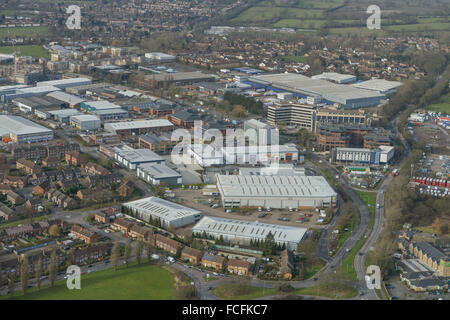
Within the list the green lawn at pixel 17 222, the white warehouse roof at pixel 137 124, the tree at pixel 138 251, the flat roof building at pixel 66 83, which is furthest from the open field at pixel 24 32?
the tree at pixel 138 251

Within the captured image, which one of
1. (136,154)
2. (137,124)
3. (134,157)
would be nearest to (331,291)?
(134,157)

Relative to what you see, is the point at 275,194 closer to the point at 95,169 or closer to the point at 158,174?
the point at 158,174

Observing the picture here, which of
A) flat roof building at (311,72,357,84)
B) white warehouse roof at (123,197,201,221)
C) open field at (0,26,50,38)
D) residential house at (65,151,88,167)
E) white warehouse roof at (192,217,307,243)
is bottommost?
white warehouse roof at (192,217,307,243)

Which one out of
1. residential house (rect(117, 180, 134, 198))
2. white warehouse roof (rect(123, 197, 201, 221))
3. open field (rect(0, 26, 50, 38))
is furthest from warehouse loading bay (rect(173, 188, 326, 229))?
open field (rect(0, 26, 50, 38))

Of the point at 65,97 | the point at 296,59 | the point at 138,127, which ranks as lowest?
the point at 138,127

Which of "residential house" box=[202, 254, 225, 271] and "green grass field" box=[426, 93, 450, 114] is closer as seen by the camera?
"residential house" box=[202, 254, 225, 271]

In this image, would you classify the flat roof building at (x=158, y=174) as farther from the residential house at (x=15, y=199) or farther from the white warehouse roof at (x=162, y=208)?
the residential house at (x=15, y=199)

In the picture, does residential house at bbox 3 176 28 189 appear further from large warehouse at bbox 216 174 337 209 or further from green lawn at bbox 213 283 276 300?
green lawn at bbox 213 283 276 300
